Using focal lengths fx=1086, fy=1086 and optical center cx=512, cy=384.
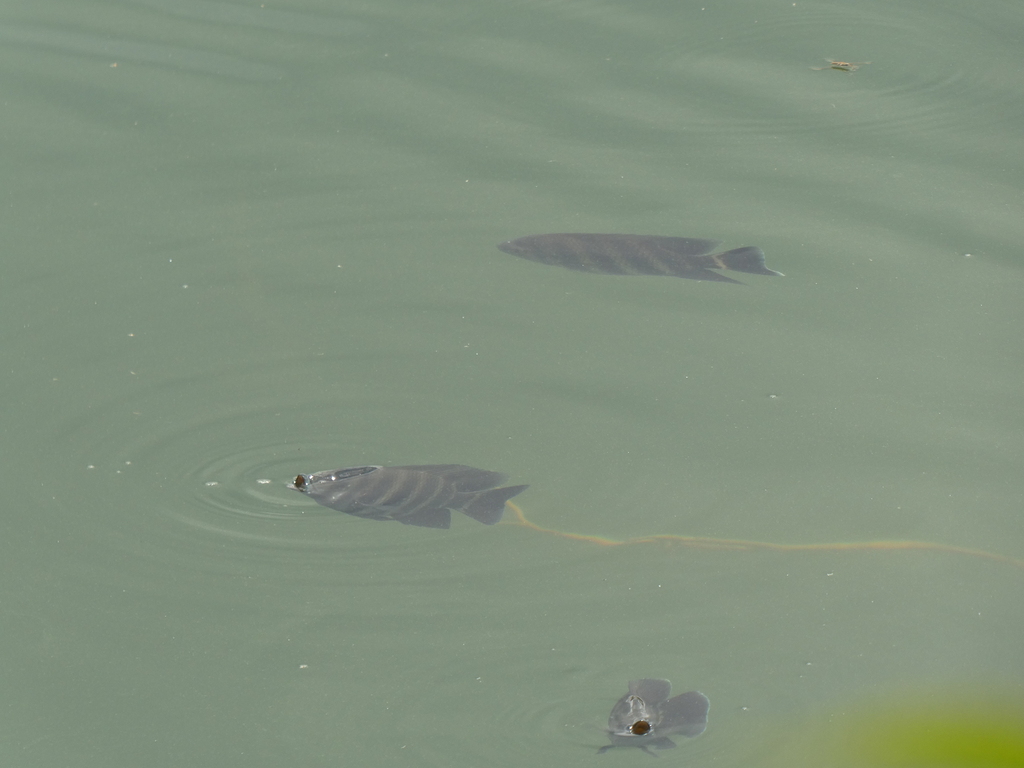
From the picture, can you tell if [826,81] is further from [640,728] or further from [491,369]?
[640,728]

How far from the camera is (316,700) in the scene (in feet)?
8.15

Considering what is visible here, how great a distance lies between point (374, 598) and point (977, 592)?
1523mm

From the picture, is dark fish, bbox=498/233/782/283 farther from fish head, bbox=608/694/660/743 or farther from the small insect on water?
fish head, bbox=608/694/660/743

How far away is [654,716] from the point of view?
2406 millimetres

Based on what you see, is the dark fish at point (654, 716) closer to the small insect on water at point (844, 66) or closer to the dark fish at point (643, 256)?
the dark fish at point (643, 256)

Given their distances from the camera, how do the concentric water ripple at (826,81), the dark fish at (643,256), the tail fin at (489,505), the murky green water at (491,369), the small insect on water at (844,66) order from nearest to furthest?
the murky green water at (491,369) < the tail fin at (489,505) < the dark fish at (643,256) < the concentric water ripple at (826,81) < the small insect on water at (844,66)

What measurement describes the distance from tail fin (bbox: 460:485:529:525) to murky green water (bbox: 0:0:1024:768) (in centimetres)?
5

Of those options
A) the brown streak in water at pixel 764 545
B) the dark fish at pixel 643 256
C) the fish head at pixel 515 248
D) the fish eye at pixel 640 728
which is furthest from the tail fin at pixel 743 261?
the fish eye at pixel 640 728

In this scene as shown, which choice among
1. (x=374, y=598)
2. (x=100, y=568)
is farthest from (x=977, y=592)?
(x=100, y=568)

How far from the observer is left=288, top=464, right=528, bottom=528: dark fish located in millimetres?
2789

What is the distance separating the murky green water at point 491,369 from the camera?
2.55m

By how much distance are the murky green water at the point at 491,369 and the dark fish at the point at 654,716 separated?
0.13ft

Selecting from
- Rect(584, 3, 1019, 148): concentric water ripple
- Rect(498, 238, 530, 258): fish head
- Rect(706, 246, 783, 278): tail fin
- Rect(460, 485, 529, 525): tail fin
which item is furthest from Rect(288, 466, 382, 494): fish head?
Rect(584, 3, 1019, 148): concentric water ripple

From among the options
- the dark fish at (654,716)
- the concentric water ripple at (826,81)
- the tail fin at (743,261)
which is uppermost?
the concentric water ripple at (826,81)
